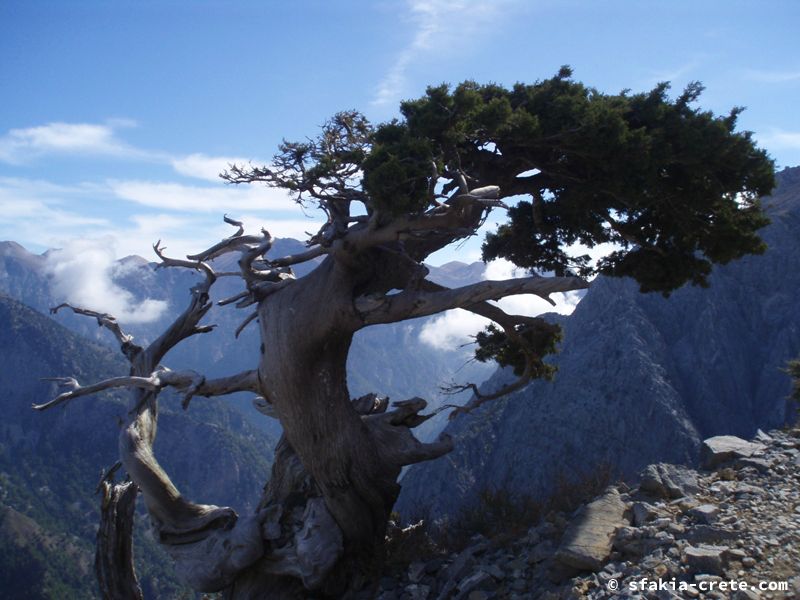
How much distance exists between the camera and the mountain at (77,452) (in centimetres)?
13912

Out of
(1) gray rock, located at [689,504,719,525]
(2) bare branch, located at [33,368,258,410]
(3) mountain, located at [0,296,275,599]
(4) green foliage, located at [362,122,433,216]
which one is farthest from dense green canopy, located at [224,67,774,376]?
(3) mountain, located at [0,296,275,599]

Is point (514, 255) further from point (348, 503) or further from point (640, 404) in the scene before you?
point (640, 404)

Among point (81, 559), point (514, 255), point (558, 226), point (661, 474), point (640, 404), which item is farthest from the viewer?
point (81, 559)

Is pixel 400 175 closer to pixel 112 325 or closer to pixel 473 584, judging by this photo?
pixel 473 584

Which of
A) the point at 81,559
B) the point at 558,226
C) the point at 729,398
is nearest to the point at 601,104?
the point at 558,226

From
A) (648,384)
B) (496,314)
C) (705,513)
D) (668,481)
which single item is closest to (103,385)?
(496,314)

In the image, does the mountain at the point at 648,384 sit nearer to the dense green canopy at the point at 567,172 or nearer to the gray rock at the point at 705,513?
the dense green canopy at the point at 567,172

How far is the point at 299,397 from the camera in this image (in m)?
11.0

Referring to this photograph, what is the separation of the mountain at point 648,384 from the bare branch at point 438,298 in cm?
3941

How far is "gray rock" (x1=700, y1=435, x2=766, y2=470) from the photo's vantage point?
10.9 m

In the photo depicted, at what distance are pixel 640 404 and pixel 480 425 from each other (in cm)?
1526

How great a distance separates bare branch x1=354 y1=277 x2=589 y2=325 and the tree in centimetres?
3

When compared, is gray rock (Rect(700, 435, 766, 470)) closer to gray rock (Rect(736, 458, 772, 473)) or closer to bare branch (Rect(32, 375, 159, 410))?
gray rock (Rect(736, 458, 772, 473))

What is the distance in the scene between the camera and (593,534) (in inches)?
331
